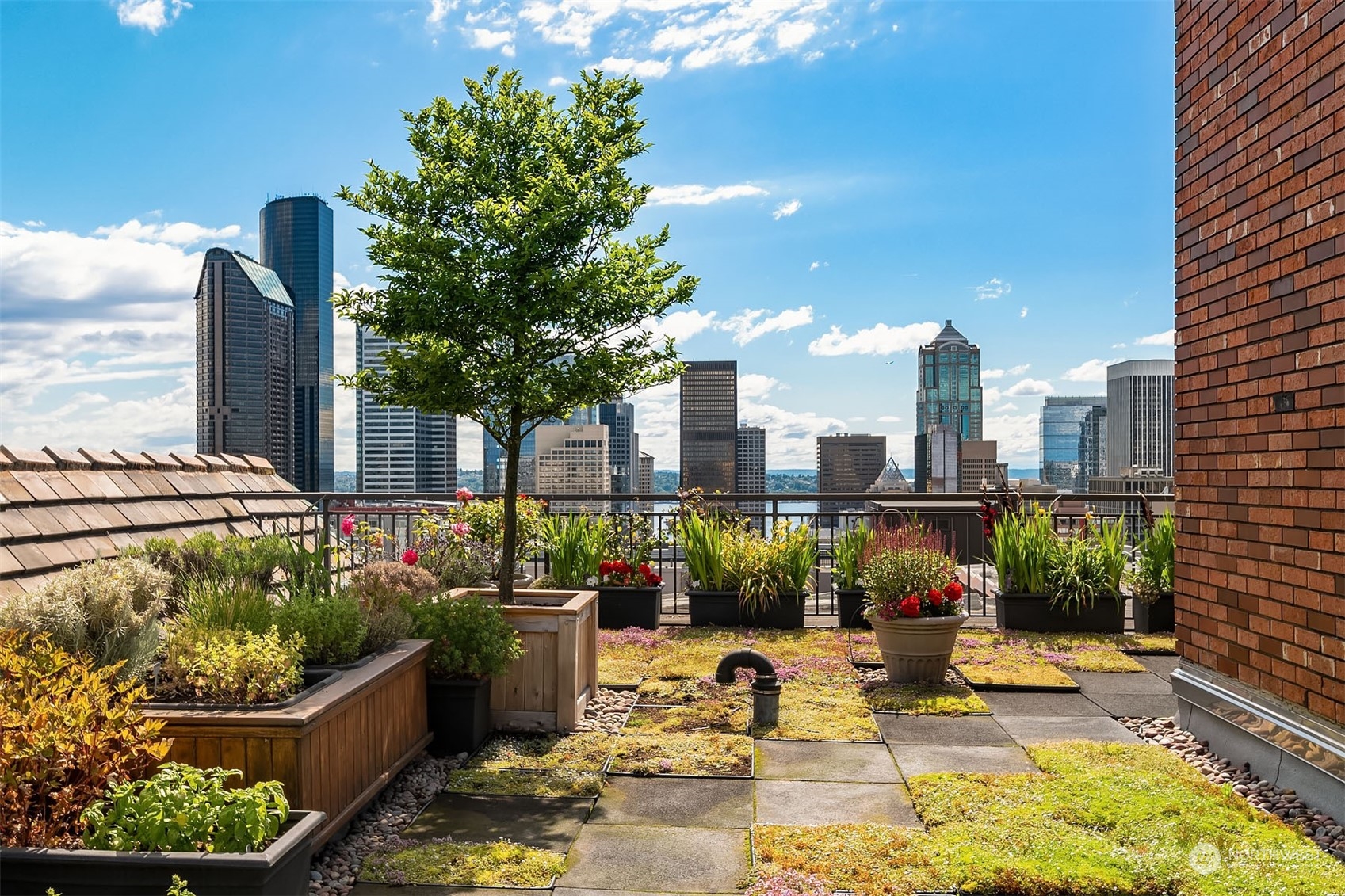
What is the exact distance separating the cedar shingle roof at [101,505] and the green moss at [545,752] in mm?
2226

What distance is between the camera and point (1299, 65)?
350 centimetres

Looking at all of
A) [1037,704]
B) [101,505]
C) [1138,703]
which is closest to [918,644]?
[1037,704]

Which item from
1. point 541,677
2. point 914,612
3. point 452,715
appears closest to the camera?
point 452,715

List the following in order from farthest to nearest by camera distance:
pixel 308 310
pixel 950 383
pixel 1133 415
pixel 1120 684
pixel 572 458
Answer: pixel 950 383
pixel 308 310
pixel 1133 415
pixel 572 458
pixel 1120 684

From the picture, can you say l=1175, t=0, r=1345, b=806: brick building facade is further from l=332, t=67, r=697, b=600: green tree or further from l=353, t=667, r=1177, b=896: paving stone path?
l=332, t=67, r=697, b=600: green tree

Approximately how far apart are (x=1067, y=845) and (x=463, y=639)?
8.93 feet

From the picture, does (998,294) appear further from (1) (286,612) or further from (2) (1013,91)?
(1) (286,612)

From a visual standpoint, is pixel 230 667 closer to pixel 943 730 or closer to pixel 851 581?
pixel 943 730

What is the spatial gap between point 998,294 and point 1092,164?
11263mm

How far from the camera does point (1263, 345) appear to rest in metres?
3.77

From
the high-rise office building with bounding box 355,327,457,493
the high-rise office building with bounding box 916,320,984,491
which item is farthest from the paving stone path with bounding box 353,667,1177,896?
the high-rise office building with bounding box 916,320,984,491

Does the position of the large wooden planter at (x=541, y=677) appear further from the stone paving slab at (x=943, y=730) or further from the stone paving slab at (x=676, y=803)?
the stone paving slab at (x=943, y=730)

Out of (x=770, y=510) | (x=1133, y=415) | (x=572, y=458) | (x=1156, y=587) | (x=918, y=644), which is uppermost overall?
(x=1133, y=415)

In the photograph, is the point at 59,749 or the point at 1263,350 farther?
the point at 1263,350
